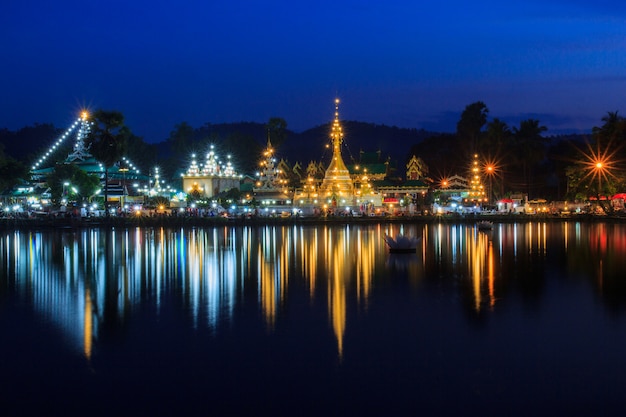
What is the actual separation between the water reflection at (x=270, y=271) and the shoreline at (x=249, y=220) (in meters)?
7.96

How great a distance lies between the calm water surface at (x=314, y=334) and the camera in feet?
30.6

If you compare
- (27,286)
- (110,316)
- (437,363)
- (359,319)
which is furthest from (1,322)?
(437,363)

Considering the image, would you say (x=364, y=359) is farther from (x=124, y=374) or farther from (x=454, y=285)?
(x=454, y=285)

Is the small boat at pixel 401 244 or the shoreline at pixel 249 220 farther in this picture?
the shoreline at pixel 249 220

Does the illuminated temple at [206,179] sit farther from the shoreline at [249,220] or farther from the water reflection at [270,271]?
the water reflection at [270,271]

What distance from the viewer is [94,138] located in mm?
46938

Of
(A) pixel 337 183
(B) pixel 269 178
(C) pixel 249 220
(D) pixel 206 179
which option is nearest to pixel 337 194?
(A) pixel 337 183

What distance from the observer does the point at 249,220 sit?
44.9 meters

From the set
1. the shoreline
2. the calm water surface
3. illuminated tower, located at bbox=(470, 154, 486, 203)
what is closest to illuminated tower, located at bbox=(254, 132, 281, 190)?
the shoreline

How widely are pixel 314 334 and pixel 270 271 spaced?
323 inches

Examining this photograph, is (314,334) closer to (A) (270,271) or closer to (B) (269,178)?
(A) (270,271)

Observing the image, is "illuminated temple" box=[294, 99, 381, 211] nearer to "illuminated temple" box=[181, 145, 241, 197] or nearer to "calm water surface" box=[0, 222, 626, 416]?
"illuminated temple" box=[181, 145, 241, 197]

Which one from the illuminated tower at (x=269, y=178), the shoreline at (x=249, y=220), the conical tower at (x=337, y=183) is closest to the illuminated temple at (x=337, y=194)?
the conical tower at (x=337, y=183)

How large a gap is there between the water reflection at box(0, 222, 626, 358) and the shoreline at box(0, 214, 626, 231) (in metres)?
7.96
